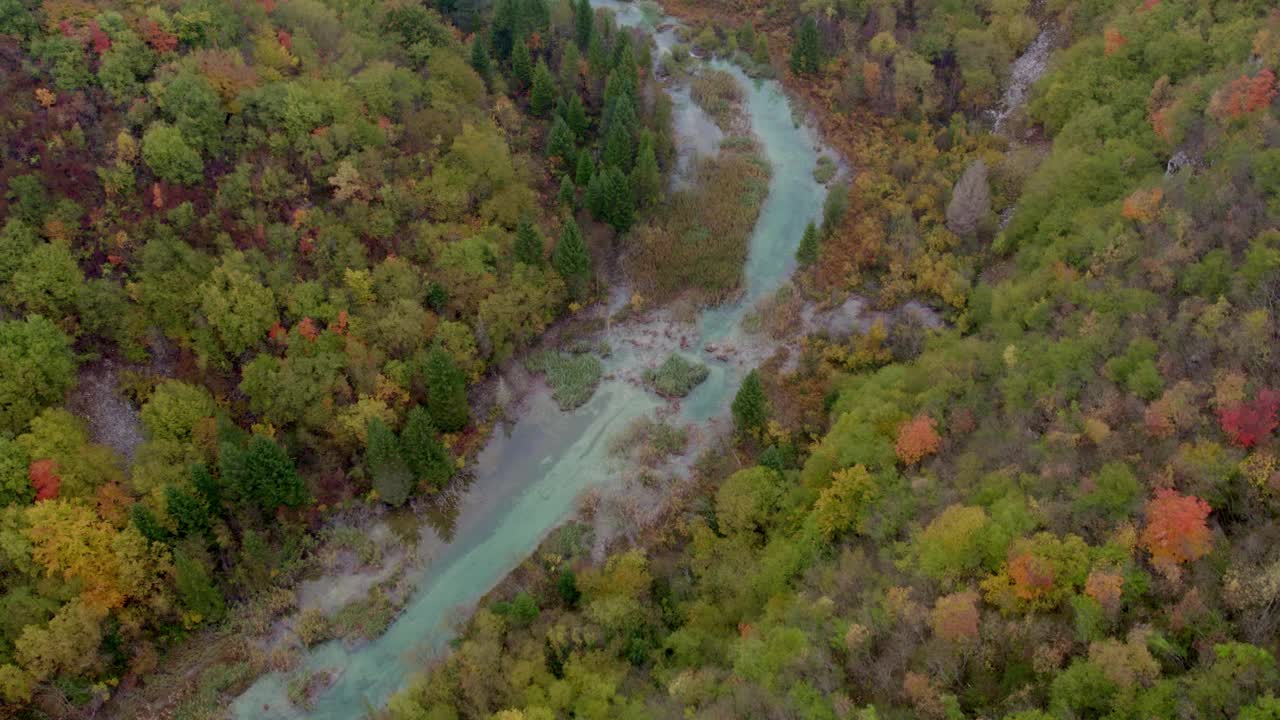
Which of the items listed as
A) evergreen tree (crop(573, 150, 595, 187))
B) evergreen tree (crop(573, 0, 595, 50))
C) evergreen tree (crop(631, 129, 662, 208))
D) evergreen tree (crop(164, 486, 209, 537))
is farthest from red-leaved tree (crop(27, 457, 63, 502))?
evergreen tree (crop(573, 0, 595, 50))

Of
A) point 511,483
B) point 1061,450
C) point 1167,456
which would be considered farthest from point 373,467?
point 1167,456

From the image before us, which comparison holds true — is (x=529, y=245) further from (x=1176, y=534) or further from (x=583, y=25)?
(x=1176, y=534)

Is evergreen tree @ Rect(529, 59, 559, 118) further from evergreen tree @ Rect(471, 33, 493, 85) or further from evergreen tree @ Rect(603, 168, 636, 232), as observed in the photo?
evergreen tree @ Rect(603, 168, 636, 232)

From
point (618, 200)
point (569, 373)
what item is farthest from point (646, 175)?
point (569, 373)

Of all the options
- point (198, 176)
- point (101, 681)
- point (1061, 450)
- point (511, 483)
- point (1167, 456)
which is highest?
point (1167, 456)

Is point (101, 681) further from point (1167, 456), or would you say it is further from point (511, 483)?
point (1167, 456)

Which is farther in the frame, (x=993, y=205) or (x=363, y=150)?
(x=993, y=205)

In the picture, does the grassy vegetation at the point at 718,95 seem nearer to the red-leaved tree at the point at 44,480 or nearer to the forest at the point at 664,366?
the forest at the point at 664,366
